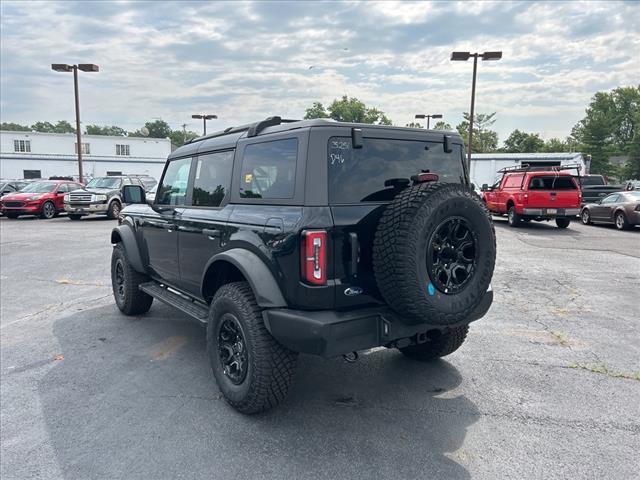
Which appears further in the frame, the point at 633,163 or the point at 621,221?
the point at 633,163

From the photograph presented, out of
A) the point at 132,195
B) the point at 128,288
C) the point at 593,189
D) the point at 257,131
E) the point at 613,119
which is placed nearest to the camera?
the point at 257,131

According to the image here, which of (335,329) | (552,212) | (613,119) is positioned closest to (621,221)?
(552,212)

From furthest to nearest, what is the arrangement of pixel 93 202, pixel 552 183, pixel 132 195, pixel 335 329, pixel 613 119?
pixel 613 119 < pixel 93 202 < pixel 552 183 < pixel 132 195 < pixel 335 329

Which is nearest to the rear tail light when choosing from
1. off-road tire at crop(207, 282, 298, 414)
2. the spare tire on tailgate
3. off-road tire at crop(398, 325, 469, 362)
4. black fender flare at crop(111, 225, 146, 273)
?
the spare tire on tailgate

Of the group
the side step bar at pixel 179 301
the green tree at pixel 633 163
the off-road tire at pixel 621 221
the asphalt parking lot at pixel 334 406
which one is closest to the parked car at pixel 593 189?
the off-road tire at pixel 621 221

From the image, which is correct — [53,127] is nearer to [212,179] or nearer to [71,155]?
[71,155]

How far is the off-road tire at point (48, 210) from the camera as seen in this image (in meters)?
18.3

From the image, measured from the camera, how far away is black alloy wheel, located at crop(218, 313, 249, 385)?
10.7ft

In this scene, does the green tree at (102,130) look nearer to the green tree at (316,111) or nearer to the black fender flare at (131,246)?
the green tree at (316,111)

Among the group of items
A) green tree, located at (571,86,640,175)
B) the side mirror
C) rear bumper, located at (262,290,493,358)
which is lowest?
rear bumper, located at (262,290,493,358)

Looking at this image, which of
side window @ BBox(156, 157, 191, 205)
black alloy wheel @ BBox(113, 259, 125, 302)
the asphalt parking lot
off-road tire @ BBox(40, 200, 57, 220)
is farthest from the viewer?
off-road tire @ BBox(40, 200, 57, 220)

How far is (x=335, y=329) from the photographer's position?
9.11 feet

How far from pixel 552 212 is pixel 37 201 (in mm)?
18943

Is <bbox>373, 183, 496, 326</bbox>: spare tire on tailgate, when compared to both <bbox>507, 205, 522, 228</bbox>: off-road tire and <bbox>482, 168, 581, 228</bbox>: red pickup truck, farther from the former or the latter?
<bbox>507, 205, 522, 228</bbox>: off-road tire
